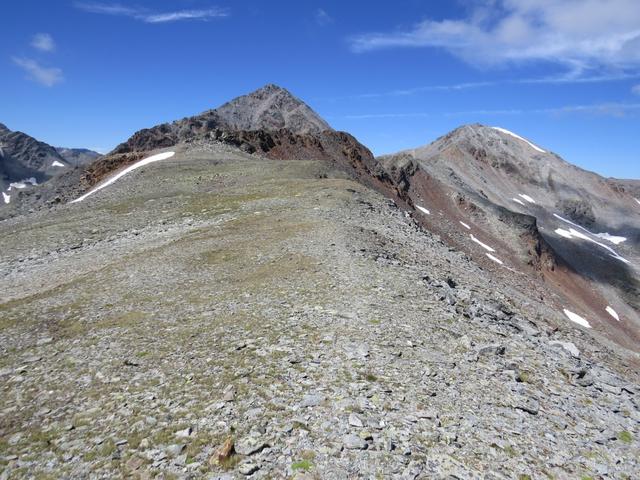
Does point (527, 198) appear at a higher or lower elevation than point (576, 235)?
higher

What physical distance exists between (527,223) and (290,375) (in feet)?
317

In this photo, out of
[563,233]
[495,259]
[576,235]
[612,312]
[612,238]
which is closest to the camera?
[495,259]

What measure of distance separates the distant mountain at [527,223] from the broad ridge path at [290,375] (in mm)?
49404

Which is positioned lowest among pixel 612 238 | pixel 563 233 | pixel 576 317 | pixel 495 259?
pixel 576 317

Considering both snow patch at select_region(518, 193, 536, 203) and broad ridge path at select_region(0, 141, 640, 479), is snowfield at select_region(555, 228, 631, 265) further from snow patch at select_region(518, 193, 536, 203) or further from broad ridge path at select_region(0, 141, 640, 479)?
broad ridge path at select_region(0, 141, 640, 479)

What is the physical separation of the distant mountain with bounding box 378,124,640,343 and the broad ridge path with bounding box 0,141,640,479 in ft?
162

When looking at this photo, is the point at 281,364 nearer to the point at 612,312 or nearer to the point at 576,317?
the point at 576,317

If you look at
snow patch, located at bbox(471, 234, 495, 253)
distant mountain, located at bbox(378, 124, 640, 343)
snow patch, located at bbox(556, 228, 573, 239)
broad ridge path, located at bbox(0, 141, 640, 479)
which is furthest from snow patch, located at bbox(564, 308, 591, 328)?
snow patch, located at bbox(556, 228, 573, 239)

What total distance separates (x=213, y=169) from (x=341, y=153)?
4213 cm

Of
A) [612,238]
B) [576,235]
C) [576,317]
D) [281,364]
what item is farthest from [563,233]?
[281,364]

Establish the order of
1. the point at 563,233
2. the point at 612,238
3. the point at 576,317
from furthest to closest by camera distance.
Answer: the point at 612,238
the point at 563,233
the point at 576,317

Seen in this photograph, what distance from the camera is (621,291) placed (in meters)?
105

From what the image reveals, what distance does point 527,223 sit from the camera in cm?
9769

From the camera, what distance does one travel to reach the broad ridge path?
9719 mm
